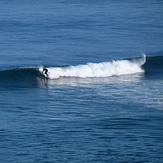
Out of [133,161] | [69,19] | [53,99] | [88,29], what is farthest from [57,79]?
[69,19]

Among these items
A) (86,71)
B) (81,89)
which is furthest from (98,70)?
(81,89)

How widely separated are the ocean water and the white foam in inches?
1.5

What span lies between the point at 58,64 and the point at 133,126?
66.5 ft

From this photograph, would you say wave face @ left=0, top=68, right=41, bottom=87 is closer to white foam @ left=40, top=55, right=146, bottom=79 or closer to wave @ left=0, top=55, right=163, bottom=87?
wave @ left=0, top=55, right=163, bottom=87

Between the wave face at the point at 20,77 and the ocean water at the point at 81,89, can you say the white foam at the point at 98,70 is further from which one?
the wave face at the point at 20,77

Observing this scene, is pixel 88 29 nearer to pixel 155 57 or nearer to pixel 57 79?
pixel 155 57

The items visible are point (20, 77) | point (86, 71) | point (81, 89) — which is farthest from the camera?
point (86, 71)

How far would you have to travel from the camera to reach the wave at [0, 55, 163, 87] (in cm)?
4375

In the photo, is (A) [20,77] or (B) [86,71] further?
(B) [86,71]

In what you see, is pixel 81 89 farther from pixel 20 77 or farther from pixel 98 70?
pixel 98 70

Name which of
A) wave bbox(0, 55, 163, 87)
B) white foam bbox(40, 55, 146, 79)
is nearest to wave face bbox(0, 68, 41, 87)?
wave bbox(0, 55, 163, 87)

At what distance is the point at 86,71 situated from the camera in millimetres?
46781

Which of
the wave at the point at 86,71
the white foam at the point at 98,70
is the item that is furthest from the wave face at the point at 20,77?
the white foam at the point at 98,70

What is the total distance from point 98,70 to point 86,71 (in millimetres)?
1449
